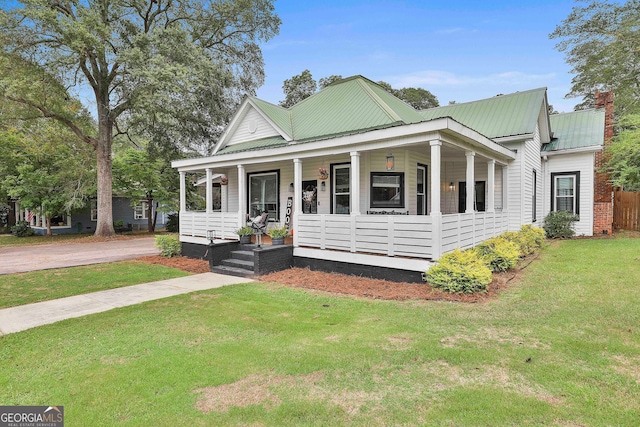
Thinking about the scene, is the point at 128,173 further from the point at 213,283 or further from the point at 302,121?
the point at 213,283

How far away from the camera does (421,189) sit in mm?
10875

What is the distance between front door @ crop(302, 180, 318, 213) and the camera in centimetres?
1088

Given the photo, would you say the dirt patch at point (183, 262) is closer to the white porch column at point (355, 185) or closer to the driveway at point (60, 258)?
the driveway at point (60, 258)

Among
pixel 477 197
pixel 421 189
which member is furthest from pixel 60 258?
pixel 477 197

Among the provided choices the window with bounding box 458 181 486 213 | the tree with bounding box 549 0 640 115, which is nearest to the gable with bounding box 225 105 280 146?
the window with bounding box 458 181 486 213

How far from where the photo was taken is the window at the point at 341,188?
33.3ft

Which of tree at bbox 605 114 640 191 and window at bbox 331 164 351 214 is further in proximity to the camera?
tree at bbox 605 114 640 191

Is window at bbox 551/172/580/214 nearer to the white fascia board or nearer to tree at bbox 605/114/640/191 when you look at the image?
the white fascia board

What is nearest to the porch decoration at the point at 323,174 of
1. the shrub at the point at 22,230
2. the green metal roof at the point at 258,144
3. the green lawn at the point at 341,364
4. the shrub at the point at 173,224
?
the green metal roof at the point at 258,144

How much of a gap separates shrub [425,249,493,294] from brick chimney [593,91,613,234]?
11.5 meters

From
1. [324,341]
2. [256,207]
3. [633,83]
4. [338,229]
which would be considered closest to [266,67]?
[256,207]

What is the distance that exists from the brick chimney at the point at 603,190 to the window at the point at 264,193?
13.4m

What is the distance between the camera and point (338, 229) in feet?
26.5

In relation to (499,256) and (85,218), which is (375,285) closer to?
(499,256)
